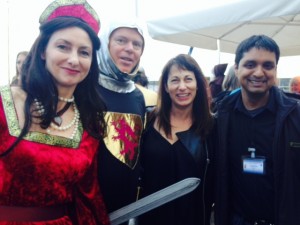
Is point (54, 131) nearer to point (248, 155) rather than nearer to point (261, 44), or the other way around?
point (248, 155)

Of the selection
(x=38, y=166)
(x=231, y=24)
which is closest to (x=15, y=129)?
(x=38, y=166)

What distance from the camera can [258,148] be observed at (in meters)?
1.82

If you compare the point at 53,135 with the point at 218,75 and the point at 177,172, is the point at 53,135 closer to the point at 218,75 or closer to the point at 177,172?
the point at 177,172

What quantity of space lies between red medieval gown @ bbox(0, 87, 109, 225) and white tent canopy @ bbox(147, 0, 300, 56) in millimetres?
1843

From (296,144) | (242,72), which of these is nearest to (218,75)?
(242,72)

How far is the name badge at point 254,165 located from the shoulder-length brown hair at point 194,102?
1.05ft

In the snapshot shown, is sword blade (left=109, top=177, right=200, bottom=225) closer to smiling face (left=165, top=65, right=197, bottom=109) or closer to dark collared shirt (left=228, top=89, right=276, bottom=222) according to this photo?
dark collared shirt (left=228, top=89, right=276, bottom=222)

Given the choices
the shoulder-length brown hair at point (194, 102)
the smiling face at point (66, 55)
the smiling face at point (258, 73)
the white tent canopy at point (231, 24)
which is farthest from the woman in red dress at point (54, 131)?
the white tent canopy at point (231, 24)

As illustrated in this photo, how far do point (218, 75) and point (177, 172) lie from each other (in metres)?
2.29

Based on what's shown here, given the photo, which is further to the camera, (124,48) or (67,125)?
(124,48)

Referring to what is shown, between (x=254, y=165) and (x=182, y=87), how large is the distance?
63 centimetres

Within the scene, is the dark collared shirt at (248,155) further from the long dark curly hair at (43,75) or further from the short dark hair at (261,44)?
the long dark curly hair at (43,75)

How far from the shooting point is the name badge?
1787mm

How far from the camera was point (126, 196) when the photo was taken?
1954 millimetres
